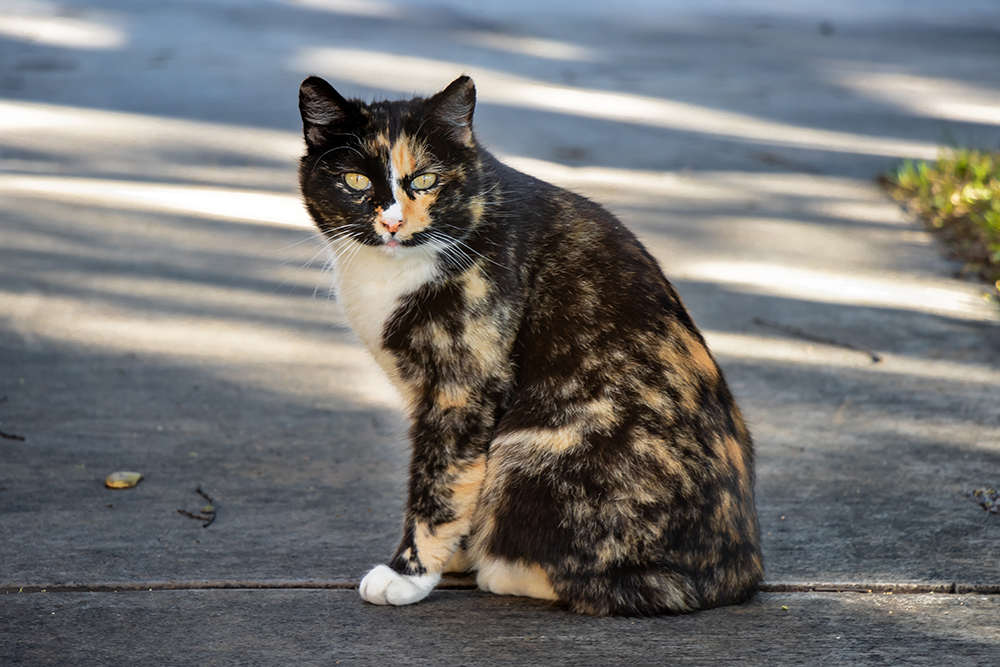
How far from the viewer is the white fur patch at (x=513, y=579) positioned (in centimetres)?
259

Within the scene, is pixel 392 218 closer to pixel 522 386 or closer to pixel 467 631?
pixel 522 386

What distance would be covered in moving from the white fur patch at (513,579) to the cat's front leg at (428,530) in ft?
0.39

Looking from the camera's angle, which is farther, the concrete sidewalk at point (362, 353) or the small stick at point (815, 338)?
the small stick at point (815, 338)

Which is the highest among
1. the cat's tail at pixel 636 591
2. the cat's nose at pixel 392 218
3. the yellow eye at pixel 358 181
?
the yellow eye at pixel 358 181

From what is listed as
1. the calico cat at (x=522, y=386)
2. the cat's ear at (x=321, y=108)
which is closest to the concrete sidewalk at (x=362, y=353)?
the calico cat at (x=522, y=386)

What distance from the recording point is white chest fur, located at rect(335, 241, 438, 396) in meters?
2.64

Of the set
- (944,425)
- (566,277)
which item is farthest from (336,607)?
(944,425)

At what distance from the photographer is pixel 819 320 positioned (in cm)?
492

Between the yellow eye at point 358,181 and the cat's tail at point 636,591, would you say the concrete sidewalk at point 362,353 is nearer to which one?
the cat's tail at point 636,591

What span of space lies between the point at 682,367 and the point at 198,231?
4073mm

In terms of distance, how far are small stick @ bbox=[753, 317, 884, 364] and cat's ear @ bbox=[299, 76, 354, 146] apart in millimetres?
2858

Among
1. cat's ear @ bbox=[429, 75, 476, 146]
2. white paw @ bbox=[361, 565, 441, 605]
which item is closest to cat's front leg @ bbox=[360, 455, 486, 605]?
white paw @ bbox=[361, 565, 441, 605]

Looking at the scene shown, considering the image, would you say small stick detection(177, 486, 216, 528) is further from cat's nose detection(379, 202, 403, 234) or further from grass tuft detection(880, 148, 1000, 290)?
grass tuft detection(880, 148, 1000, 290)

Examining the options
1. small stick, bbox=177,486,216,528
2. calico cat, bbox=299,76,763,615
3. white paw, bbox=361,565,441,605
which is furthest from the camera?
small stick, bbox=177,486,216,528
